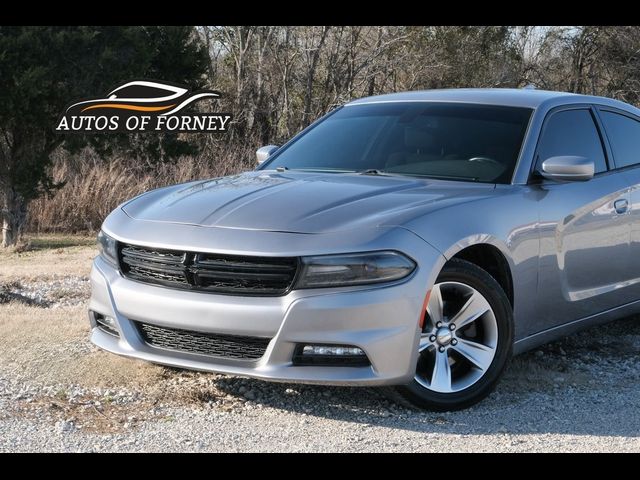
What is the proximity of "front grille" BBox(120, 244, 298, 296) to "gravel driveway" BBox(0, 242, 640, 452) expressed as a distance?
2.15 ft

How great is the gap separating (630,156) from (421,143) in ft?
5.09

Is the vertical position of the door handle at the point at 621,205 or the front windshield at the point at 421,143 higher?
the front windshield at the point at 421,143

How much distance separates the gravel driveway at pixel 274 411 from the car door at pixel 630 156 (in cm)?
62

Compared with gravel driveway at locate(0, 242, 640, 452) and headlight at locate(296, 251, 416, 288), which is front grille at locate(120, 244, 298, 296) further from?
gravel driveway at locate(0, 242, 640, 452)

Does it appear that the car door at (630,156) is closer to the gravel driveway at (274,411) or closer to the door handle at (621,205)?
the door handle at (621,205)

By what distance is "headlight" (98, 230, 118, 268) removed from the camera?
4.78 m

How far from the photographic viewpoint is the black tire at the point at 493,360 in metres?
4.48

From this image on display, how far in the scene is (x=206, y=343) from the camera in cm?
442

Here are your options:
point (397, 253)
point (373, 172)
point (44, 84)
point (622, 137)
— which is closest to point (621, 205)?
point (622, 137)

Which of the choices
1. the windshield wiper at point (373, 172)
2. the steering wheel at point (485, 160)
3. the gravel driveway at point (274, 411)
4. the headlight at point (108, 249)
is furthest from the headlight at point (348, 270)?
the steering wheel at point (485, 160)

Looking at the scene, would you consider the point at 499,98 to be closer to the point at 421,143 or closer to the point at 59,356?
the point at 421,143

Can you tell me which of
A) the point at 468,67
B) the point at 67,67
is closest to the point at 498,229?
the point at 67,67
